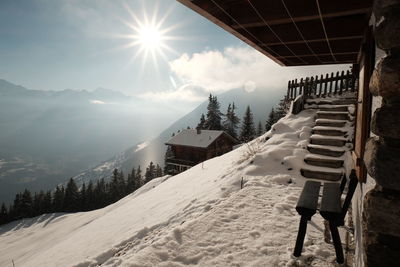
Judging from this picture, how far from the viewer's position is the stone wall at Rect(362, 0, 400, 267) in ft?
5.03

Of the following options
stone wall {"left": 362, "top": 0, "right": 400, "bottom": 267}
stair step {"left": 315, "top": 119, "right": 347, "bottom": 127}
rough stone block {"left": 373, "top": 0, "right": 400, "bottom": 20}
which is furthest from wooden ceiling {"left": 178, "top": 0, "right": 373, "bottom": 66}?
stair step {"left": 315, "top": 119, "right": 347, "bottom": 127}

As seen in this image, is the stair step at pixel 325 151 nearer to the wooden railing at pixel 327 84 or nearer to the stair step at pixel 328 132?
the stair step at pixel 328 132

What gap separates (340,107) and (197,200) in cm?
714

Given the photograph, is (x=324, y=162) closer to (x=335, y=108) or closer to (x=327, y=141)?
(x=327, y=141)

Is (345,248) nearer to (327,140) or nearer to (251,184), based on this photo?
(251,184)

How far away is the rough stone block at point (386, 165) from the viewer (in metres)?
1.53

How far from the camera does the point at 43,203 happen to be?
52719 millimetres

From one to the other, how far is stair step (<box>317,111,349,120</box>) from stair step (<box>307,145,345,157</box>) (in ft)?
7.12

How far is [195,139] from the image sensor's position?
111ft

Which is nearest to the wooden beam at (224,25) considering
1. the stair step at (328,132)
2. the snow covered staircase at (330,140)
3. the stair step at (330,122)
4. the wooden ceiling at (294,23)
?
the wooden ceiling at (294,23)

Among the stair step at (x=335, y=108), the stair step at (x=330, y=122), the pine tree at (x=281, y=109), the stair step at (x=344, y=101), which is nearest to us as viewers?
the stair step at (x=330, y=122)

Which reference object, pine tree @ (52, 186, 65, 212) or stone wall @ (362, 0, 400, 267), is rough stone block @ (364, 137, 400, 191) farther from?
pine tree @ (52, 186, 65, 212)

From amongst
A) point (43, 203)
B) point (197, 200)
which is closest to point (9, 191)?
point (43, 203)

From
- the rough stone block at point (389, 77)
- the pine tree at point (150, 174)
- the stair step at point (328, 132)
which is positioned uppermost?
the rough stone block at point (389, 77)
